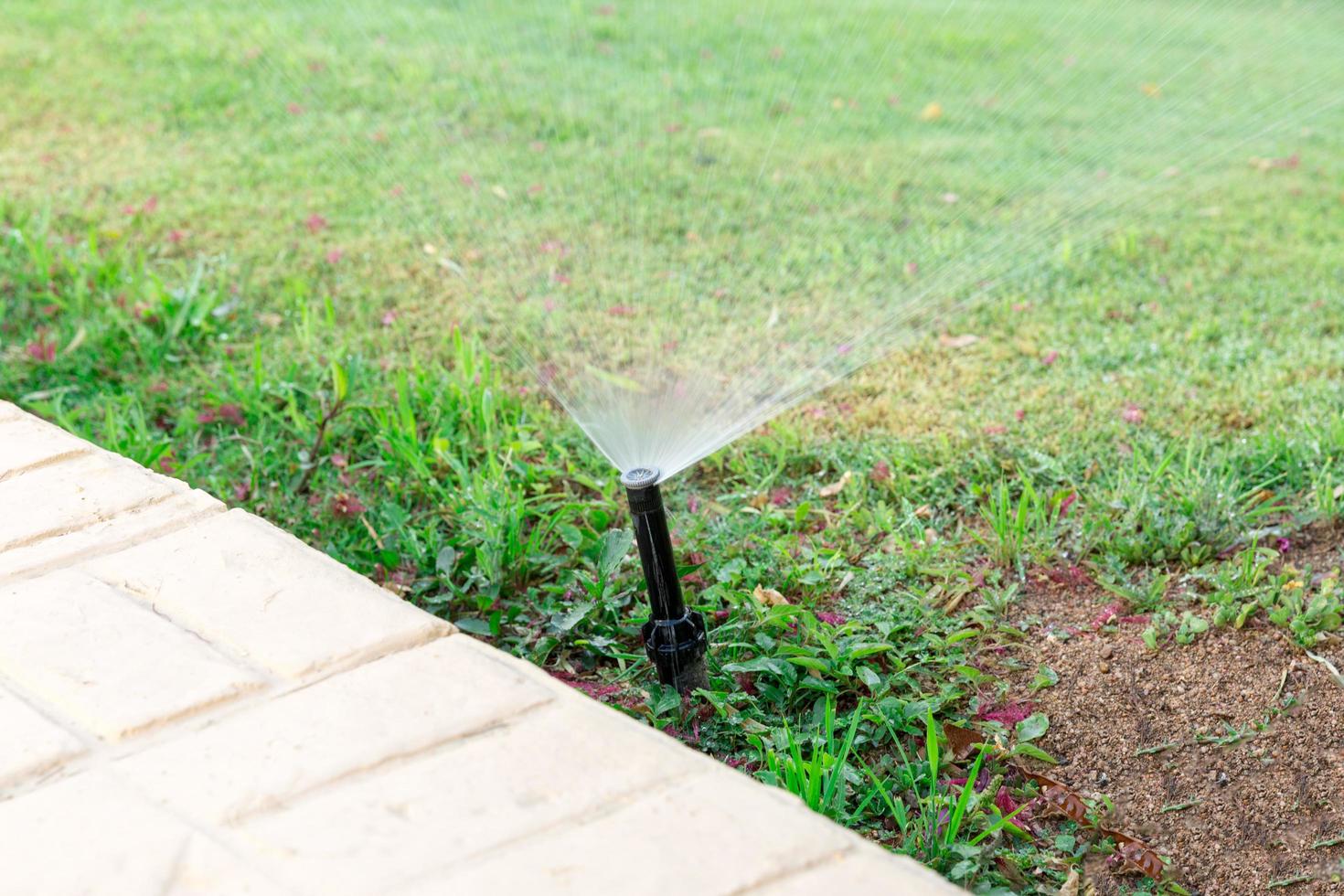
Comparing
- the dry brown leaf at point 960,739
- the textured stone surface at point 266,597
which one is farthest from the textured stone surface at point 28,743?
the dry brown leaf at point 960,739

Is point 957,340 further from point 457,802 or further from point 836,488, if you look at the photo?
point 457,802

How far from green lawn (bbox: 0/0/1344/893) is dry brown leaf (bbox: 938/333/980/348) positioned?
0.04m

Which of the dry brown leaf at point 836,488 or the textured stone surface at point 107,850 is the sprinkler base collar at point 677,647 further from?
the textured stone surface at point 107,850

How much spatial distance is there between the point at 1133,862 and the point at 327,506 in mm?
1893

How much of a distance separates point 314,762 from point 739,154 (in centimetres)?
441

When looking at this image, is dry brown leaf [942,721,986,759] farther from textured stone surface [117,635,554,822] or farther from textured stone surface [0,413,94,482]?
textured stone surface [0,413,94,482]

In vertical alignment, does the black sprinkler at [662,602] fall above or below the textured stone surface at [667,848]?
below

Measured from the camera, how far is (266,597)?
1703mm

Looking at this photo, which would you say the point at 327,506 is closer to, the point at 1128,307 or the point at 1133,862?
the point at 1133,862

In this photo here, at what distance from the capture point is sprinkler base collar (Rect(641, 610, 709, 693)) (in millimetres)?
2205

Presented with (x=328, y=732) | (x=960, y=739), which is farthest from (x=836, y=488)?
(x=328, y=732)

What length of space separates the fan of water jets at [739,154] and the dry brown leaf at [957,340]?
121 millimetres

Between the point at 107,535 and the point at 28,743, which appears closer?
the point at 28,743

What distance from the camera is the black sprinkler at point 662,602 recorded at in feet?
6.75
